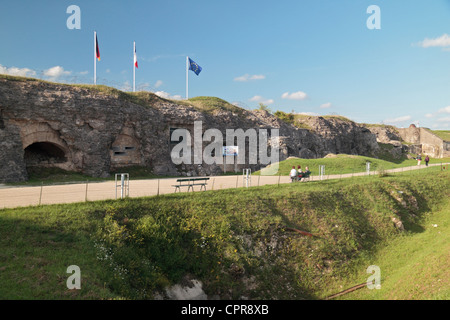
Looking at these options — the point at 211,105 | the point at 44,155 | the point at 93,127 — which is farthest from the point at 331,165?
the point at 44,155

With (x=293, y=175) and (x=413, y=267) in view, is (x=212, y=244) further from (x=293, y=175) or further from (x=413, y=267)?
(x=293, y=175)

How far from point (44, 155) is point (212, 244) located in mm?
21443

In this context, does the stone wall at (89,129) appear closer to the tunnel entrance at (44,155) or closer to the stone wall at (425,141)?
the tunnel entrance at (44,155)

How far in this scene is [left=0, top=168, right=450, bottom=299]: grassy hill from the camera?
9898 millimetres

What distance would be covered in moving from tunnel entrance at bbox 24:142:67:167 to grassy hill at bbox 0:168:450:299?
50.1 feet

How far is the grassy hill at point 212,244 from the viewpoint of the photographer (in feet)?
32.5

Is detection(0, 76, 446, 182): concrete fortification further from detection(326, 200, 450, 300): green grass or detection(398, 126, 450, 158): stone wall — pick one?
detection(398, 126, 450, 158): stone wall

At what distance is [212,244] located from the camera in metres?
13.7

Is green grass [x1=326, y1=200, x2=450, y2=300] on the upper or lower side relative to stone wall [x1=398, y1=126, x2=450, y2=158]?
lower

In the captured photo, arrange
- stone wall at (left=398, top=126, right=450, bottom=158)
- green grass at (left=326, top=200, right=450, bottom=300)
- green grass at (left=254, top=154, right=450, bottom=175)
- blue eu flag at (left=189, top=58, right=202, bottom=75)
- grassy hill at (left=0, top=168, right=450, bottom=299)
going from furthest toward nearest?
1. stone wall at (left=398, top=126, right=450, bottom=158)
2. blue eu flag at (left=189, top=58, right=202, bottom=75)
3. green grass at (left=254, top=154, right=450, bottom=175)
4. green grass at (left=326, top=200, right=450, bottom=300)
5. grassy hill at (left=0, top=168, right=450, bottom=299)

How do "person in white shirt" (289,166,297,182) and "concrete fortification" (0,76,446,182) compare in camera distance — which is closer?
"concrete fortification" (0,76,446,182)

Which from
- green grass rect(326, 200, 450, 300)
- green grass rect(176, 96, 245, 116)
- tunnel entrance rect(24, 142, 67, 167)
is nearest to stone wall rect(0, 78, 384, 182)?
tunnel entrance rect(24, 142, 67, 167)

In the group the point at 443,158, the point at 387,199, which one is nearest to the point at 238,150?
the point at 387,199
